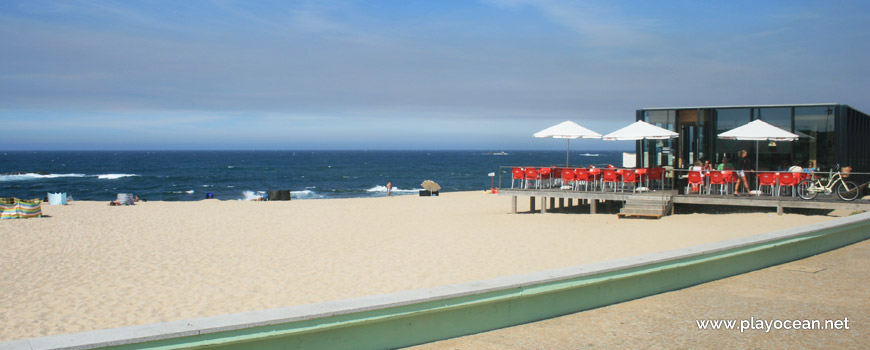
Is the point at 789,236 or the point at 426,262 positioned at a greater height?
the point at 789,236

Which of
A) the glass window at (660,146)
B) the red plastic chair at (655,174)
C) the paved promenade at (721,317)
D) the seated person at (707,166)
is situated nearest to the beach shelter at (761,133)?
the seated person at (707,166)

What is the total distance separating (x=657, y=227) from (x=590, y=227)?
1480 mm

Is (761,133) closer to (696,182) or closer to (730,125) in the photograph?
(696,182)

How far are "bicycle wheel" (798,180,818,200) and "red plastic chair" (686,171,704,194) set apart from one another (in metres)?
2.20

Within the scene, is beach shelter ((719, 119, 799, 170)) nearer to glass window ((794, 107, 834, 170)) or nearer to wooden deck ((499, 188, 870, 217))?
glass window ((794, 107, 834, 170))

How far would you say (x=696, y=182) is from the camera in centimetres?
1625

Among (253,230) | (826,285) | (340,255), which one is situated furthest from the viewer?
(253,230)

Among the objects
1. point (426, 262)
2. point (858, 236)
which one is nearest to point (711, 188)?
point (858, 236)

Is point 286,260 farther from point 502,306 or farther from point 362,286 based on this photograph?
point 502,306

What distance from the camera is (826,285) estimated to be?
6020mm

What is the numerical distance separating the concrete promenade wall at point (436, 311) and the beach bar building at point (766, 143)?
12.1 metres

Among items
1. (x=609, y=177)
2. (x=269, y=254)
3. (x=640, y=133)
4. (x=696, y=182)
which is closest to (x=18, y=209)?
(x=269, y=254)

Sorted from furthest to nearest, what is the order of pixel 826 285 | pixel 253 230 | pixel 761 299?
pixel 253 230, pixel 826 285, pixel 761 299

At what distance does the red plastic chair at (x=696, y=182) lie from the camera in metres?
16.2
